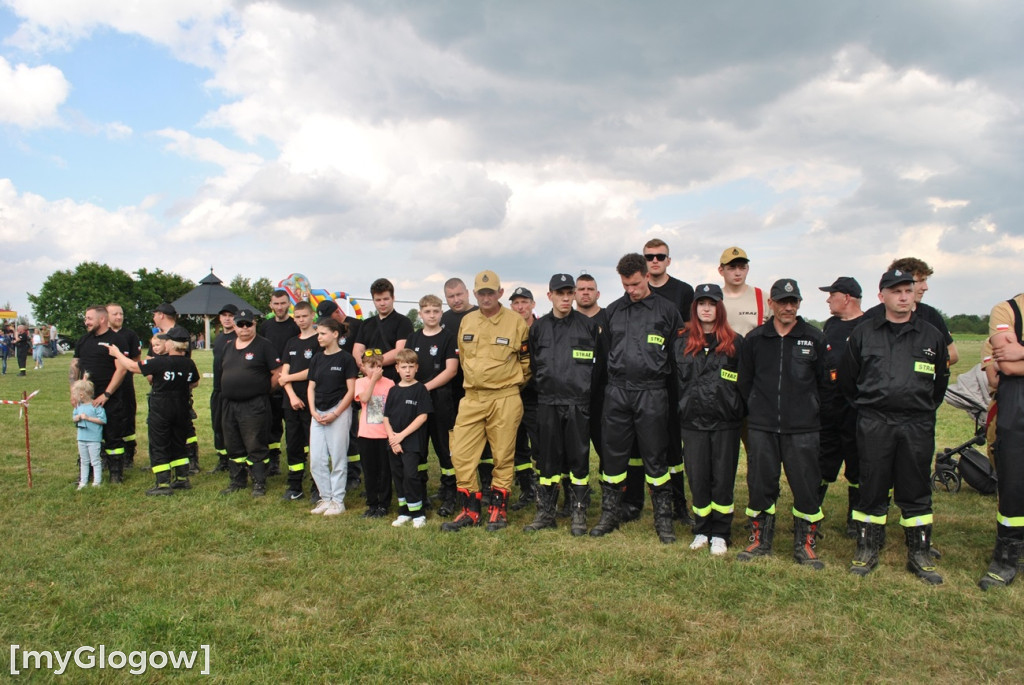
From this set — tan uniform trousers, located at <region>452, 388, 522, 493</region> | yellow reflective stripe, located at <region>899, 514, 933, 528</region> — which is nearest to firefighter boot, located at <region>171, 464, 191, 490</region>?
tan uniform trousers, located at <region>452, 388, 522, 493</region>

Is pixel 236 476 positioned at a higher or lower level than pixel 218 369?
lower

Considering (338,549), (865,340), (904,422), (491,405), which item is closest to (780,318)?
(865,340)

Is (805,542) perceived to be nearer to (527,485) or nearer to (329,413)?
(527,485)

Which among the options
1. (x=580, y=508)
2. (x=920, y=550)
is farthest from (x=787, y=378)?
(x=580, y=508)

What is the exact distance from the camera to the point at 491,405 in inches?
237

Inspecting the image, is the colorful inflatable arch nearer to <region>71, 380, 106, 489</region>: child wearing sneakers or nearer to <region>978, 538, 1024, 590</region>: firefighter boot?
<region>71, 380, 106, 489</region>: child wearing sneakers

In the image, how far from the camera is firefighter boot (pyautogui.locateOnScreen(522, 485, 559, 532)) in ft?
19.6

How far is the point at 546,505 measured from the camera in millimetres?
A: 6027

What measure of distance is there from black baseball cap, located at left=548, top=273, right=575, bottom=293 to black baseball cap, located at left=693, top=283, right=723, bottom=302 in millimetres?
1153

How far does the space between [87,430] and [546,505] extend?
553 centimetres

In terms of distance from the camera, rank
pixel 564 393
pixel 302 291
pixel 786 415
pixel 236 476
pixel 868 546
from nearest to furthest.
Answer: pixel 868 546
pixel 786 415
pixel 564 393
pixel 236 476
pixel 302 291

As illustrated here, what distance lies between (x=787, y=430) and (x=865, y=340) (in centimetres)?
88

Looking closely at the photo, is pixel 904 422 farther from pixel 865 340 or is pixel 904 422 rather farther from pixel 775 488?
pixel 775 488
